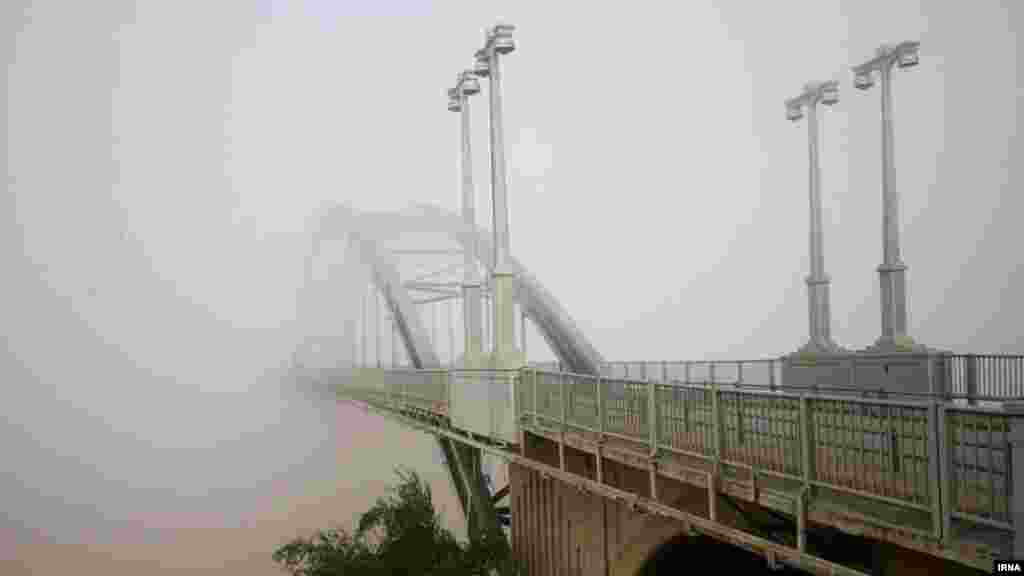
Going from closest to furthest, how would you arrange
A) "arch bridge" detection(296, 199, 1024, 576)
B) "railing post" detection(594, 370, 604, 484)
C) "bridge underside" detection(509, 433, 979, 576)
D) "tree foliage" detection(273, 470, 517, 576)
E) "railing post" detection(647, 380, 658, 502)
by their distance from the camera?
1. "arch bridge" detection(296, 199, 1024, 576)
2. "bridge underside" detection(509, 433, 979, 576)
3. "railing post" detection(647, 380, 658, 502)
4. "railing post" detection(594, 370, 604, 484)
5. "tree foliage" detection(273, 470, 517, 576)

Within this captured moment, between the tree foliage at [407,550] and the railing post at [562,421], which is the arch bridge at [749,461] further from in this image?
the tree foliage at [407,550]

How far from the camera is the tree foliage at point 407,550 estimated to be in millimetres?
18797

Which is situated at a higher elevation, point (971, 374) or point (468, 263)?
point (468, 263)

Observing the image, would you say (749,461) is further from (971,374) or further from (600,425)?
(971,374)

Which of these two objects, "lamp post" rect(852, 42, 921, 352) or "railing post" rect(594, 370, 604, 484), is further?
"lamp post" rect(852, 42, 921, 352)

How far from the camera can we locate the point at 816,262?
953 inches

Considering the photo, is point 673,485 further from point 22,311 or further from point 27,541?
point 22,311

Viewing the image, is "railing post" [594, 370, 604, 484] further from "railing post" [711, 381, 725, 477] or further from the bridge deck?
"railing post" [711, 381, 725, 477]

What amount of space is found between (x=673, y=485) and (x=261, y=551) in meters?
54.8

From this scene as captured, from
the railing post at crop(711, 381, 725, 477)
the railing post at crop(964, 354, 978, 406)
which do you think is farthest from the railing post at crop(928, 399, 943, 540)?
the railing post at crop(964, 354, 978, 406)

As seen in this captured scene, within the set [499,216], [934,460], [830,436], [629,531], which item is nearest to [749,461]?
[830,436]

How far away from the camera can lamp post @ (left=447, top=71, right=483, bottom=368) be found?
21719mm

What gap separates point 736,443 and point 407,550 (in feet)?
41.1

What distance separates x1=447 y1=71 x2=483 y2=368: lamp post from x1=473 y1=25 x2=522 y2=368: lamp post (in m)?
2.79
